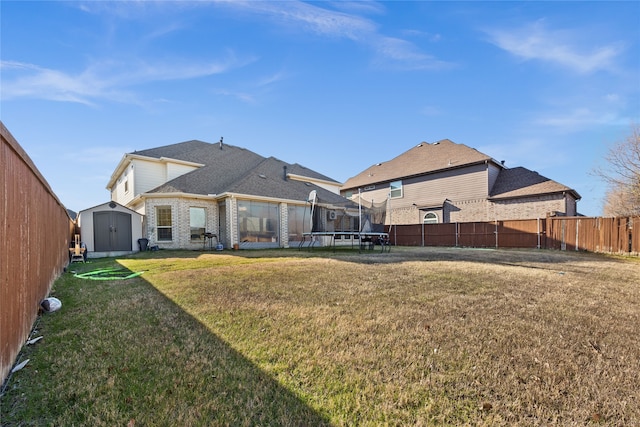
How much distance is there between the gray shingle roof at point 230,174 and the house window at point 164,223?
917mm

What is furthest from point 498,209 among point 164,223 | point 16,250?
point 16,250

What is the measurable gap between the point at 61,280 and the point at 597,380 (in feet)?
26.7

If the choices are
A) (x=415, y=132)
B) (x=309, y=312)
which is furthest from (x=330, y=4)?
(x=415, y=132)

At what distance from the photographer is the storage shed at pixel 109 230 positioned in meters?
11.8

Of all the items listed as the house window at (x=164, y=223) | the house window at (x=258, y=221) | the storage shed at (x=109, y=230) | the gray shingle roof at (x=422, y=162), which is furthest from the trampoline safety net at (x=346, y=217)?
the gray shingle roof at (x=422, y=162)

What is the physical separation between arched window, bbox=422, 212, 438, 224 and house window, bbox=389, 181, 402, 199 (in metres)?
2.71

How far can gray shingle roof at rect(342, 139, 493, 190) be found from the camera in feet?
61.8

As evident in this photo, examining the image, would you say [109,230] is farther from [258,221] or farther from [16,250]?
[16,250]

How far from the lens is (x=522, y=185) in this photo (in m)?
16.9

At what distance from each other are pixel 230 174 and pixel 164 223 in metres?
4.92

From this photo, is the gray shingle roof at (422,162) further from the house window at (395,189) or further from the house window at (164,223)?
the house window at (164,223)

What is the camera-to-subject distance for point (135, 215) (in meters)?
13.0

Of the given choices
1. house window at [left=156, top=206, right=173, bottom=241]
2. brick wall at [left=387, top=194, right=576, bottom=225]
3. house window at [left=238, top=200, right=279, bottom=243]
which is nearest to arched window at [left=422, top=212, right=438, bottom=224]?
brick wall at [left=387, top=194, right=576, bottom=225]

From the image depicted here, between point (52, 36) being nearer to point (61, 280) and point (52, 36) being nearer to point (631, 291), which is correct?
point (61, 280)
